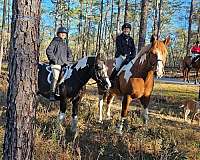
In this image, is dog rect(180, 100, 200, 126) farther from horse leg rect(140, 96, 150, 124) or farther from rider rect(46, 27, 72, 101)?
rider rect(46, 27, 72, 101)

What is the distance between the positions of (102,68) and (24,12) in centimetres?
547

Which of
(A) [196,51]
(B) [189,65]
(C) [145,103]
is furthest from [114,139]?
(B) [189,65]

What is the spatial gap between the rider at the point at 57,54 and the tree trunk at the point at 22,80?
206 inches

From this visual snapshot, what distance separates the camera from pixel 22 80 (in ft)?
18.6

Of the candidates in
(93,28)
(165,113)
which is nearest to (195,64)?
(165,113)

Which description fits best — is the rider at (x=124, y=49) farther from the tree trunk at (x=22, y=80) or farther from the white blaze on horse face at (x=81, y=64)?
the tree trunk at (x=22, y=80)

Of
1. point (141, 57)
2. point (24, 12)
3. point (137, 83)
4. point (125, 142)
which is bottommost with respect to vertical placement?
point (125, 142)

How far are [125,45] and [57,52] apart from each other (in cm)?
191

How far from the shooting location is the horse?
10.3 meters

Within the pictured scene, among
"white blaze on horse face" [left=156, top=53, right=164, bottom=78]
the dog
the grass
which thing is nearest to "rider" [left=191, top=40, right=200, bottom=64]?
the dog

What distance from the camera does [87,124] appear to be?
11.8 metres

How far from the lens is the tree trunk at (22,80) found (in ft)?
18.6

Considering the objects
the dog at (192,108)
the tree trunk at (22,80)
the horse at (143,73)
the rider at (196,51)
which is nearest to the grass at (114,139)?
A: the dog at (192,108)

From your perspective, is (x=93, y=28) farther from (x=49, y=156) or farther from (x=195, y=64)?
(x=49, y=156)
